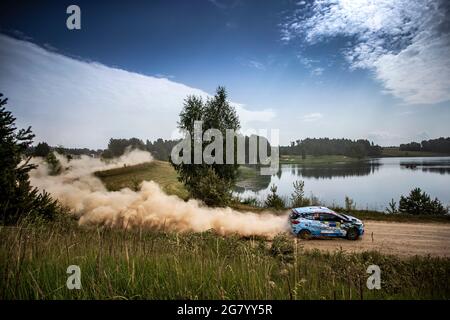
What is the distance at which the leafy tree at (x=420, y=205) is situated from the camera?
23.1 meters

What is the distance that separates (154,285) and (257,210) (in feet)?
71.7

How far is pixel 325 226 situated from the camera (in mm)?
16375

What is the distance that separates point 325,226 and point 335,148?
170m

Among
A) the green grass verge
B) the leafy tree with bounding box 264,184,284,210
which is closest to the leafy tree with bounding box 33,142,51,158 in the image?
the leafy tree with bounding box 264,184,284,210

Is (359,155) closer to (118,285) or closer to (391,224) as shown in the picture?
(391,224)

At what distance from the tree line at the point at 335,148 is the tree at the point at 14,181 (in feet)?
540

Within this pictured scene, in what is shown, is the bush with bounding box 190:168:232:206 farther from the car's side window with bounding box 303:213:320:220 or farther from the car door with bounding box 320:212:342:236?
the car door with bounding box 320:212:342:236

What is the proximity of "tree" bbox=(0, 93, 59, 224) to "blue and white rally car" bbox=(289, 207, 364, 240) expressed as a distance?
1391 cm

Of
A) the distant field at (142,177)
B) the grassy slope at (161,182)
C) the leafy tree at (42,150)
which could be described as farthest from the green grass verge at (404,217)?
the leafy tree at (42,150)

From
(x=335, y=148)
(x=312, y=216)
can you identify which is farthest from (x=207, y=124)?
(x=335, y=148)

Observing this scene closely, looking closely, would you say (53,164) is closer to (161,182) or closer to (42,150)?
(42,150)

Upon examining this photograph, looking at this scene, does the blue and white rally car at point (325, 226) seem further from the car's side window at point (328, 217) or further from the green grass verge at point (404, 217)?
the green grass verge at point (404, 217)

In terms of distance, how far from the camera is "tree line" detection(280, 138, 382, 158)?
162 meters
